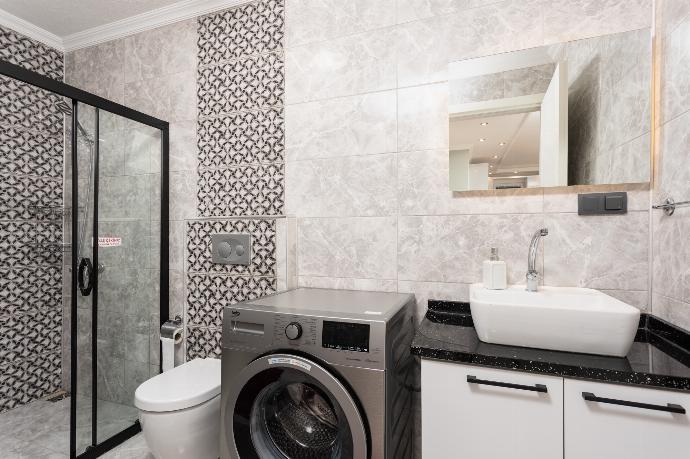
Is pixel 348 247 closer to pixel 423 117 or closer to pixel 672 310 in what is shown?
pixel 423 117

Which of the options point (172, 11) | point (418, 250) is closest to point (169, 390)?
point (418, 250)

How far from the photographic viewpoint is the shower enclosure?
1.86 metres

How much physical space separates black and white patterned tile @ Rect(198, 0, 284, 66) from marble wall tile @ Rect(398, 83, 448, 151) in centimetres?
88

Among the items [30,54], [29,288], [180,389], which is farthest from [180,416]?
[30,54]

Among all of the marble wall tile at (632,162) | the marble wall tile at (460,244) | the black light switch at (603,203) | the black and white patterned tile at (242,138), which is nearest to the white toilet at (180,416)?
the marble wall tile at (460,244)

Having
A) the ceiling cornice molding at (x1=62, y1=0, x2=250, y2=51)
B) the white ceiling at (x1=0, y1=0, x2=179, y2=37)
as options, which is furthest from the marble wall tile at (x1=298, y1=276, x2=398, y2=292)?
the white ceiling at (x1=0, y1=0, x2=179, y2=37)

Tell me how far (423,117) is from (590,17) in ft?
2.58

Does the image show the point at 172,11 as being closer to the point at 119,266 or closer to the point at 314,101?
the point at 314,101

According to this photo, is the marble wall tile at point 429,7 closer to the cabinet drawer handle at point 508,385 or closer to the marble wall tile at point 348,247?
the marble wall tile at point 348,247

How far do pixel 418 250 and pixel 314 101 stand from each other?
39.8 inches

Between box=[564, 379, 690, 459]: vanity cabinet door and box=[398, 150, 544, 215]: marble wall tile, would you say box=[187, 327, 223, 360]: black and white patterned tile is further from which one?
box=[564, 379, 690, 459]: vanity cabinet door

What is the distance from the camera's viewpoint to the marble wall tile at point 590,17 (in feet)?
4.72

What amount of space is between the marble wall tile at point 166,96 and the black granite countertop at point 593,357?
2.04 meters

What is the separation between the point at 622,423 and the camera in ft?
3.25
